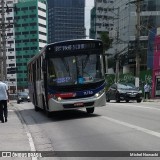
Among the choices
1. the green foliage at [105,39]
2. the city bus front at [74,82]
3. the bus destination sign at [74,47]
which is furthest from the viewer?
the green foliage at [105,39]

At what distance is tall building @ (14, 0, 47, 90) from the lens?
405 ft

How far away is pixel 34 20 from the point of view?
419ft

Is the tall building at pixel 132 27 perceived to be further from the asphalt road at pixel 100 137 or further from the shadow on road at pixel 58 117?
the asphalt road at pixel 100 137

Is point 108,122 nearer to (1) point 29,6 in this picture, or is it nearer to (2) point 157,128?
(2) point 157,128

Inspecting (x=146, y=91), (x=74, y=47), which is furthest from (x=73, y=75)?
(x=146, y=91)

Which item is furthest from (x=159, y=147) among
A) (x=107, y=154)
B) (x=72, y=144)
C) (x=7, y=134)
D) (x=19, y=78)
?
(x=19, y=78)

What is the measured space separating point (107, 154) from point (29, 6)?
117431mm

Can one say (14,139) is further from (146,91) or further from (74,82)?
(146,91)

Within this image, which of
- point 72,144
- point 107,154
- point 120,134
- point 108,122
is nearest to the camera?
point 107,154

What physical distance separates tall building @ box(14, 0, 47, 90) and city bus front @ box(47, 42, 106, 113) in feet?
341

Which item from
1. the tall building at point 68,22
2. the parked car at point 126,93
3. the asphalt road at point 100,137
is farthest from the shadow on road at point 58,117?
the tall building at point 68,22

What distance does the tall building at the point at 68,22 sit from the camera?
62.9 meters

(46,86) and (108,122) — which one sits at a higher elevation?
(46,86)

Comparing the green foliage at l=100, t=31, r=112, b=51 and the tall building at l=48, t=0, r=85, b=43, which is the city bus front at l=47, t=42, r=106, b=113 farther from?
the green foliage at l=100, t=31, r=112, b=51
